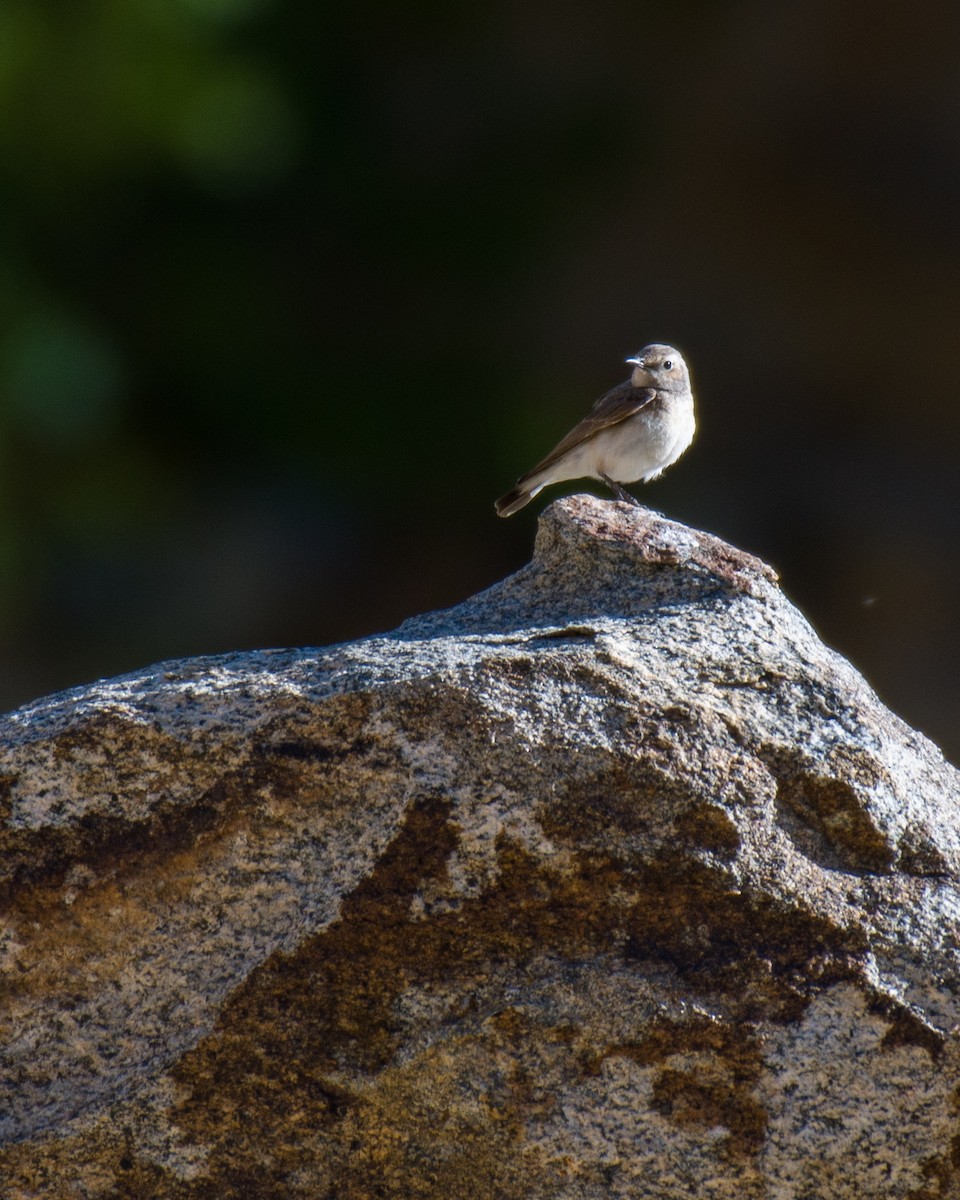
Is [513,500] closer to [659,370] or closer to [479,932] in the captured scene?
[659,370]

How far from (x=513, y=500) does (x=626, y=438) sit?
0.49 meters

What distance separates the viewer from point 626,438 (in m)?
5.68

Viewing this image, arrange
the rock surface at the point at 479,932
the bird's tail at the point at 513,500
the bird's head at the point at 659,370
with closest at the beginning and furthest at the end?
the rock surface at the point at 479,932 < the bird's tail at the point at 513,500 < the bird's head at the point at 659,370

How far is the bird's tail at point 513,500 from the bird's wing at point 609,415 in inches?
2.0

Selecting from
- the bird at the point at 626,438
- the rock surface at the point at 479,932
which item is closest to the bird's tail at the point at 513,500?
the bird at the point at 626,438

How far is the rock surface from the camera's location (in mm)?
2178

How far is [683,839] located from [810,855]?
0.22 metres

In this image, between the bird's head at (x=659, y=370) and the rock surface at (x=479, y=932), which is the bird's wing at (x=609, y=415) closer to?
the bird's head at (x=659, y=370)

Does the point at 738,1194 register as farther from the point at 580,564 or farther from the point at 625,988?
the point at 580,564

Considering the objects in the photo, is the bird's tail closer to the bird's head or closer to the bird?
the bird

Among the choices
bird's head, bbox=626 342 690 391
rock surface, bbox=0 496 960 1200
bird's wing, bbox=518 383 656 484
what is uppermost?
bird's head, bbox=626 342 690 391

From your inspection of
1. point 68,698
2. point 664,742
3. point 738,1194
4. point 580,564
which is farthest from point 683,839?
point 68,698

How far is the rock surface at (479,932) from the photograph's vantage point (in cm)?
218

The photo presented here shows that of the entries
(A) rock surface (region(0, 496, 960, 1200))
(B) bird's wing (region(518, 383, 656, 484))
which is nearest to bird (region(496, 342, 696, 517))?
(B) bird's wing (region(518, 383, 656, 484))
